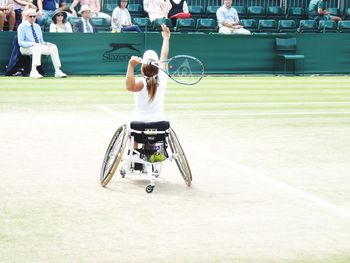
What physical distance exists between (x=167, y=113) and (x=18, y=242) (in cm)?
892

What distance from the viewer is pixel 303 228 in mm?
6848

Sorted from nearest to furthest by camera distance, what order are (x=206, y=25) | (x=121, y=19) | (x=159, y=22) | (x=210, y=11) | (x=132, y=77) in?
(x=132, y=77) < (x=121, y=19) < (x=159, y=22) < (x=206, y=25) < (x=210, y=11)

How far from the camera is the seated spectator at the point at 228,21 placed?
25.7 metres

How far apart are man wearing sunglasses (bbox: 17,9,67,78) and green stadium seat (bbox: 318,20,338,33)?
9.72 m

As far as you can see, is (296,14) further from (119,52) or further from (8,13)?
(8,13)

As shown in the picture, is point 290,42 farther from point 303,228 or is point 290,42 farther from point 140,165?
point 303,228

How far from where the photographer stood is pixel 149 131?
8484mm

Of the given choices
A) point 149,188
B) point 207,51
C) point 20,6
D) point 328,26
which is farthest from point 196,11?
point 149,188

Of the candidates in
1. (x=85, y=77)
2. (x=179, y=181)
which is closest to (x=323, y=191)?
(x=179, y=181)

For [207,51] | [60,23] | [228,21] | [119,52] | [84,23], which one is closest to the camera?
[60,23]

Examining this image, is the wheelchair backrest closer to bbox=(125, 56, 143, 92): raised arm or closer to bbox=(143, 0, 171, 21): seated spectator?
bbox=(125, 56, 143, 92): raised arm

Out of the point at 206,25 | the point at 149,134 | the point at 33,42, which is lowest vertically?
the point at 33,42

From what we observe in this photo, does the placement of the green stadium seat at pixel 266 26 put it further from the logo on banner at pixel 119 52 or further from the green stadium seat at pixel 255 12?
the logo on banner at pixel 119 52

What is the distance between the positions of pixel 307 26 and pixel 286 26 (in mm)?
674
